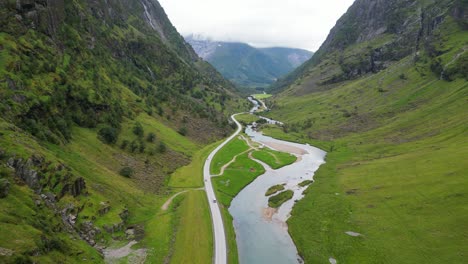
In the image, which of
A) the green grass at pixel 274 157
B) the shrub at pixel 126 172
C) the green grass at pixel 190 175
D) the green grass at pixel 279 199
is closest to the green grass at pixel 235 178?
the green grass at pixel 190 175

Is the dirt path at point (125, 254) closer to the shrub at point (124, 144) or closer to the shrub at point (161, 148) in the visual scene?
the shrub at point (124, 144)

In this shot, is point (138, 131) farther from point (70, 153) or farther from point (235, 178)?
point (235, 178)

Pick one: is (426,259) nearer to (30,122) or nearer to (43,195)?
(43,195)

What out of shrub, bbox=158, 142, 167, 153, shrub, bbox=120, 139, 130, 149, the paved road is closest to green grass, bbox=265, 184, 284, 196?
the paved road

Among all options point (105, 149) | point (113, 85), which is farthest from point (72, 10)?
point (105, 149)

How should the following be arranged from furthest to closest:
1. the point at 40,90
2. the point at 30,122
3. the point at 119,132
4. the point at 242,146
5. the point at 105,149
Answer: the point at 242,146 → the point at 119,132 → the point at 105,149 → the point at 40,90 → the point at 30,122

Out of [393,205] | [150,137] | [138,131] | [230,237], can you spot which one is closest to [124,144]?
[138,131]
